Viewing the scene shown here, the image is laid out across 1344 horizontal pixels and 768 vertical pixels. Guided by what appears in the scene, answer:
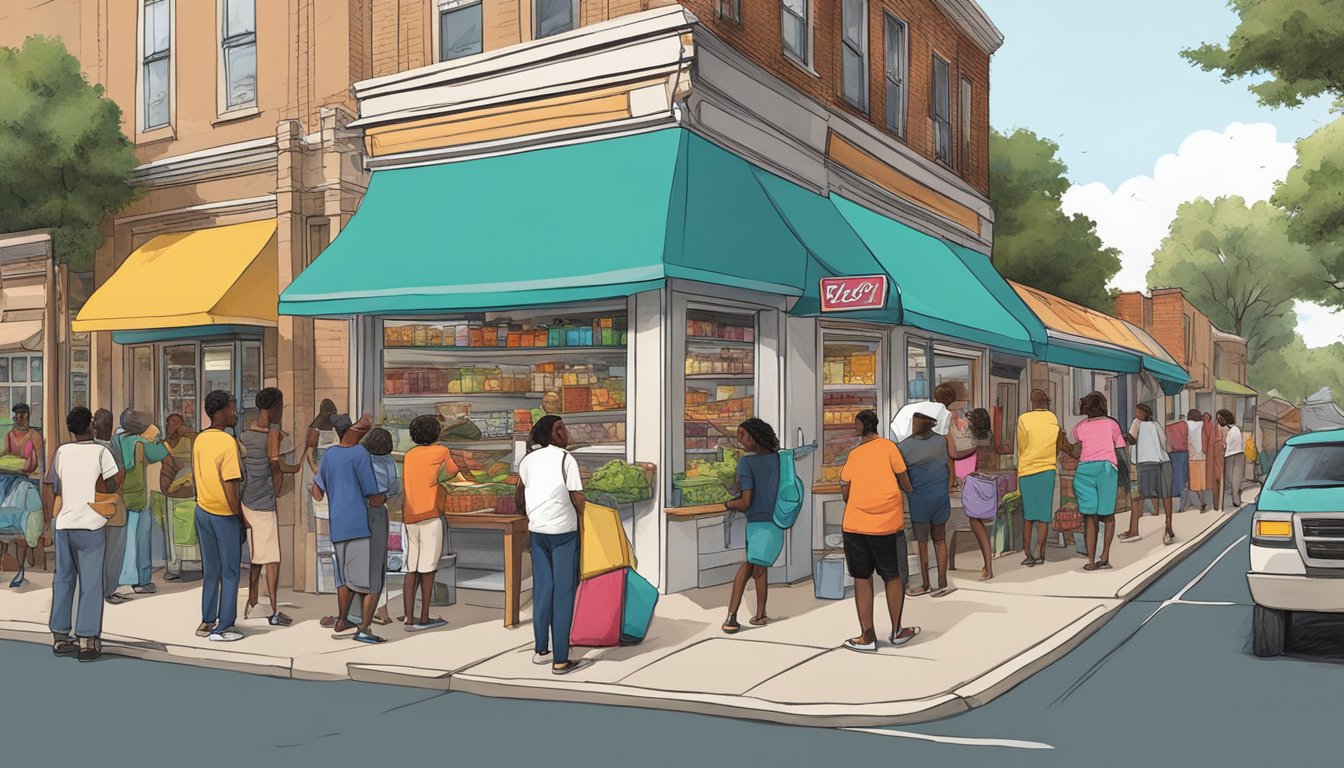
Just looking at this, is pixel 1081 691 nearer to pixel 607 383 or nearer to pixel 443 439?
pixel 607 383

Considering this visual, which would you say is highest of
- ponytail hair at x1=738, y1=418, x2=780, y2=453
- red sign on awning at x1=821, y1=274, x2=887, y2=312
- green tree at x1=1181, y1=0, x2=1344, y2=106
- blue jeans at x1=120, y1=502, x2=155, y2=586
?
green tree at x1=1181, y1=0, x2=1344, y2=106

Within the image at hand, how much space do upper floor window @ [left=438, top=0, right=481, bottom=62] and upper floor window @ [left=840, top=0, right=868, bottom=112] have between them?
18.6ft

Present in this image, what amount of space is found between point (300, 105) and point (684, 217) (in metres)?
6.05

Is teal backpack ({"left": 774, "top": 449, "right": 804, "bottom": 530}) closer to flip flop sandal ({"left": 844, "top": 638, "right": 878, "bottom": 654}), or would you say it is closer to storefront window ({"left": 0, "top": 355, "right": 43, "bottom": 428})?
flip flop sandal ({"left": 844, "top": 638, "right": 878, "bottom": 654})

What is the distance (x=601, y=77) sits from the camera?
12.3 metres

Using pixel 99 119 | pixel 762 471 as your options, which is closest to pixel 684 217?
pixel 762 471

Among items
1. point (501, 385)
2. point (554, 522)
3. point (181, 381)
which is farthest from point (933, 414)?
point (181, 381)

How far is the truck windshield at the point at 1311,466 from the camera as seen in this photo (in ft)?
30.2

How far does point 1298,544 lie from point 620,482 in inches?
235

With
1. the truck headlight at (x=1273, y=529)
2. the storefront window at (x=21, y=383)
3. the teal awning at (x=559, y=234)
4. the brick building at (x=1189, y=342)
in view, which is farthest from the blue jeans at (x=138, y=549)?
the brick building at (x=1189, y=342)

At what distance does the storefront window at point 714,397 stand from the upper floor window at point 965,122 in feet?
34.7

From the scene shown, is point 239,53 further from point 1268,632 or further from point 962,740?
point 1268,632

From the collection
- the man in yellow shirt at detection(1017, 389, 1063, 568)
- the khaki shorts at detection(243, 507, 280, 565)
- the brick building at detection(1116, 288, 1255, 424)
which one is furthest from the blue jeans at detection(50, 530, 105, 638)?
A: the brick building at detection(1116, 288, 1255, 424)

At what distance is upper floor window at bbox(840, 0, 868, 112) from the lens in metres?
16.7
